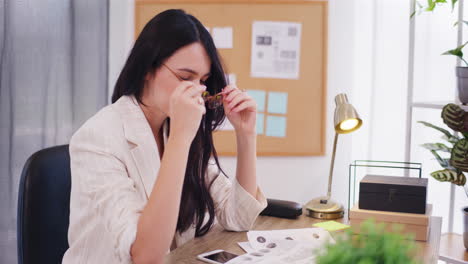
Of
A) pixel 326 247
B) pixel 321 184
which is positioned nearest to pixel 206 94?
pixel 326 247

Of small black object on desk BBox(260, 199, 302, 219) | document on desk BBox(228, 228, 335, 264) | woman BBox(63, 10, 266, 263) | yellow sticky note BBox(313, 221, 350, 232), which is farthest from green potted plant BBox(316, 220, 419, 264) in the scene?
small black object on desk BBox(260, 199, 302, 219)

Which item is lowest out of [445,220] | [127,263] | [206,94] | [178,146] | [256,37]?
[445,220]

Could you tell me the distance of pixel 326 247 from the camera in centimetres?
63

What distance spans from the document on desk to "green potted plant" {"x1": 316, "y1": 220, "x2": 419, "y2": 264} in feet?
2.09

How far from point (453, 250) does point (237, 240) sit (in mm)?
1164

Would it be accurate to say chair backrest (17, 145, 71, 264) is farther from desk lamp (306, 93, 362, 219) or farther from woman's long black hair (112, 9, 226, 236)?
desk lamp (306, 93, 362, 219)

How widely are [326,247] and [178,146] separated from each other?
2.62 feet

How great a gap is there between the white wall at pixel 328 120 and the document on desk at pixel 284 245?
1437 mm

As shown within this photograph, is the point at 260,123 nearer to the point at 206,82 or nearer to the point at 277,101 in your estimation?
the point at 277,101

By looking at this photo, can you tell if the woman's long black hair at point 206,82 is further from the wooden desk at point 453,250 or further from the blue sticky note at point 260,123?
the blue sticky note at point 260,123

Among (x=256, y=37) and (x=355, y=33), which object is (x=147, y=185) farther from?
(x=355, y=33)

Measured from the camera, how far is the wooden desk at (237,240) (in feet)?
4.74

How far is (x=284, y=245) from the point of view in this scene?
4.94 feet

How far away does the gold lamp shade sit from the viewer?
1902mm
